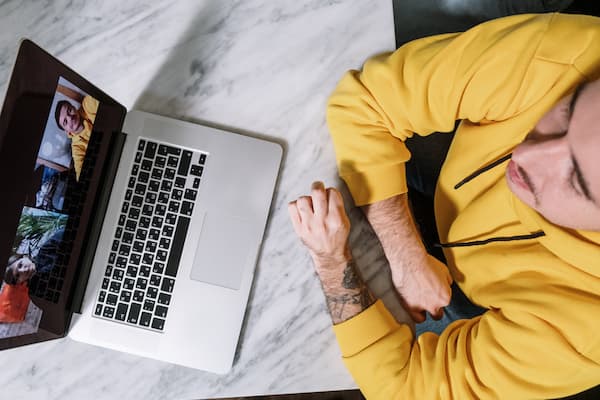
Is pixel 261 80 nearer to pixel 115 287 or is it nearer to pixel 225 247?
pixel 225 247

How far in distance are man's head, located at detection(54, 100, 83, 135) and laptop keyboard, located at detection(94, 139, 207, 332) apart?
12 cm

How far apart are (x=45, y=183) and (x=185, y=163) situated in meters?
0.21

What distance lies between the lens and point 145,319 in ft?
2.63

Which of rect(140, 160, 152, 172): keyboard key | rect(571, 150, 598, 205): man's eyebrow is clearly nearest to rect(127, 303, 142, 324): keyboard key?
rect(140, 160, 152, 172): keyboard key

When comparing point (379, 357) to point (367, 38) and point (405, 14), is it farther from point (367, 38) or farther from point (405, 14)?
point (405, 14)

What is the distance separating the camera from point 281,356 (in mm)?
818

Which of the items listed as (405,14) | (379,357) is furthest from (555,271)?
(405,14)

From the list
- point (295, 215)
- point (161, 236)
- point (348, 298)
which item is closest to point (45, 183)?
point (161, 236)

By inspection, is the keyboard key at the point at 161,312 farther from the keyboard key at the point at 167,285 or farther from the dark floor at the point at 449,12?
the dark floor at the point at 449,12

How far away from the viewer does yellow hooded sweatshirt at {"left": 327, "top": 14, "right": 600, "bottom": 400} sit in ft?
2.29

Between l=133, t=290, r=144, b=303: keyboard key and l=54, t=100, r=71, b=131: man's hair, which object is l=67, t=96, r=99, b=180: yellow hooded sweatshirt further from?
l=133, t=290, r=144, b=303: keyboard key

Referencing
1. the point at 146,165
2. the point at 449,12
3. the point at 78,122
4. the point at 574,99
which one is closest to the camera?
the point at 574,99

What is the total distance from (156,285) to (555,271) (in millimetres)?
568

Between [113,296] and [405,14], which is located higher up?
[405,14]
